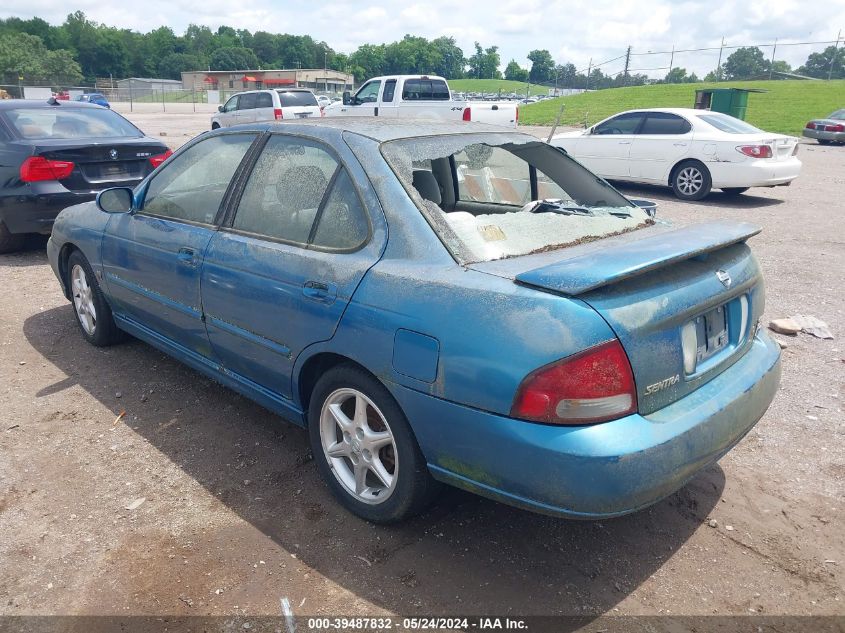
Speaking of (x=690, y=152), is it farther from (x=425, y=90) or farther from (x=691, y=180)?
(x=425, y=90)

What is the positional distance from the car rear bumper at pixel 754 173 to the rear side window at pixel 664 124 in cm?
85

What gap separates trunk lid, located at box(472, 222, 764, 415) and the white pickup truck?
12.7 meters

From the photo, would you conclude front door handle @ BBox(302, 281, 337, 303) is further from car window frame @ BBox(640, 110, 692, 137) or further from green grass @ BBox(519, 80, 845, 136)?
green grass @ BBox(519, 80, 845, 136)

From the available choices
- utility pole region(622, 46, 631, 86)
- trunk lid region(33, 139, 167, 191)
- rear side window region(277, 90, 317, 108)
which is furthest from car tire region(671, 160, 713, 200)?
utility pole region(622, 46, 631, 86)

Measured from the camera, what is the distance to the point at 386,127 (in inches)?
127

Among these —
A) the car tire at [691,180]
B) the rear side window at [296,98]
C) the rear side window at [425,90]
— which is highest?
the rear side window at [425,90]

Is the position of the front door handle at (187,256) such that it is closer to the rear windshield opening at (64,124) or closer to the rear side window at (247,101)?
the rear windshield opening at (64,124)

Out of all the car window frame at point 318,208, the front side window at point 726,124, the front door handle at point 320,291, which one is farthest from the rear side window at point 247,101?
the front door handle at point 320,291

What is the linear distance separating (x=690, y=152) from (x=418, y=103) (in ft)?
24.7

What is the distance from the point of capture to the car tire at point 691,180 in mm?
11323

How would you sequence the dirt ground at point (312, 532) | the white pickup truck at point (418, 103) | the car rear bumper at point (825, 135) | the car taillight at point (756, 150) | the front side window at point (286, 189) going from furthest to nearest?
1. the car rear bumper at point (825, 135)
2. the white pickup truck at point (418, 103)
3. the car taillight at point (756, 150)
4. the front side window at point (286, 189)
5. the dirt ground at point (312, 532)

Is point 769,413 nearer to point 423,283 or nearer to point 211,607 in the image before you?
point 423,283

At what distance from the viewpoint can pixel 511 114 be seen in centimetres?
1573

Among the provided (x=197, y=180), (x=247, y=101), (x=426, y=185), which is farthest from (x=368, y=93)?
(x=426, y=185)
